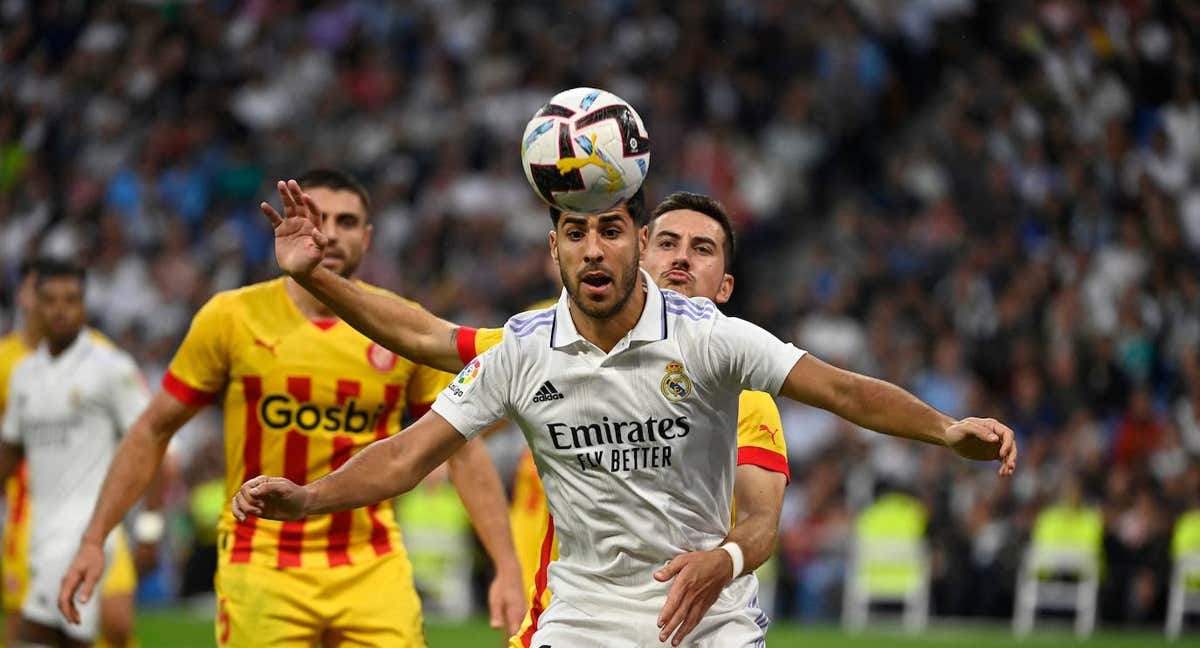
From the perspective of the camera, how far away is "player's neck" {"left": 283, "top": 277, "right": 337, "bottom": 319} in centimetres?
734

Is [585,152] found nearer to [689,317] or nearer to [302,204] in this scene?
[689,317]

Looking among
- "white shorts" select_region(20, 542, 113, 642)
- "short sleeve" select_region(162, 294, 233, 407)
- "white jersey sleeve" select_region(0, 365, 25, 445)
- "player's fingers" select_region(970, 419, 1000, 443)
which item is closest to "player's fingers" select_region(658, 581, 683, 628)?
"player's fingers" select_region(970, 419, 1000, 443)

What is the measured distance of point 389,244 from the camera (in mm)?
21312

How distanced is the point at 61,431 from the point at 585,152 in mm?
5508

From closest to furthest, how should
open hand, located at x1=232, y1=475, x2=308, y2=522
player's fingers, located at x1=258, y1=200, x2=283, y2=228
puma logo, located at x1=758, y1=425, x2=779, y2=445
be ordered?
open hand, located at x1=232, y1=475, x2=308, y2=522
player's fingers, located at x1=258, y1=200, x2=283, y2=228
puma logo, located at x1=758, y1=425, x2=779, y2=445

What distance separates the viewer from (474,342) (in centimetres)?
634

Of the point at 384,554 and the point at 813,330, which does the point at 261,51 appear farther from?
the point at 384,554

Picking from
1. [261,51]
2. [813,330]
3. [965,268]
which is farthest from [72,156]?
[965,268]

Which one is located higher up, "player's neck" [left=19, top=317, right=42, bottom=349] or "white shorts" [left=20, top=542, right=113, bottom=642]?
"player's neck" [left=19, top=317, right=42, bottom=349]

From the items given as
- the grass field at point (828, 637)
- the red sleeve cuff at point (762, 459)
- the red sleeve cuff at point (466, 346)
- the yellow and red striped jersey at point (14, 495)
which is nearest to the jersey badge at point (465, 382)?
the red sleeve cuff at point (466, 346)

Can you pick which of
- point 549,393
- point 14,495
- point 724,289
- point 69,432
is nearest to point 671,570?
point 549,393

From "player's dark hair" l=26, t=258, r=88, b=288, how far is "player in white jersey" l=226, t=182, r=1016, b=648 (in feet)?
16.0

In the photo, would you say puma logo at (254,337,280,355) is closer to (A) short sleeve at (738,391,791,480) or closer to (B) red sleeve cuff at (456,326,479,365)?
(B) red sleeve cuff at (456,326,479,365)

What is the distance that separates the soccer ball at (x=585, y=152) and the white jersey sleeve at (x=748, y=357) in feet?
1.80
